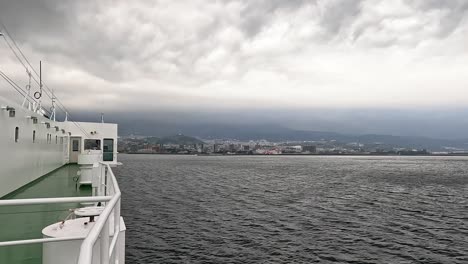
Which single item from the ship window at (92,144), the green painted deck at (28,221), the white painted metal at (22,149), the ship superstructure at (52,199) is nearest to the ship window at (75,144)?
the ship window at (92,144)

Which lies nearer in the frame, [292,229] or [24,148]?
[24,148]

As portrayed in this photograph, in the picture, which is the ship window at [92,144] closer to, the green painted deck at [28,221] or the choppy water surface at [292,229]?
the choppy water surface at [292,229]

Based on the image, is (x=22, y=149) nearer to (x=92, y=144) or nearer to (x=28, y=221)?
(x=28, y=221)

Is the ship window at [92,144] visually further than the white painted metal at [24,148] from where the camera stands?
Yes

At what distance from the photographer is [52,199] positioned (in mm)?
2582

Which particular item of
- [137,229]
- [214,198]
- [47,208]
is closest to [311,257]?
[137,229]

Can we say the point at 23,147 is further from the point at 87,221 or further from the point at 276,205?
the point at 276,205

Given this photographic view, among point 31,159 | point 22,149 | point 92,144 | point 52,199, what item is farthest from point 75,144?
point 52,199

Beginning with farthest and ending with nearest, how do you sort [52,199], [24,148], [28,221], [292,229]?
[292,229] < [24,148] < [28,221] < [52,199]

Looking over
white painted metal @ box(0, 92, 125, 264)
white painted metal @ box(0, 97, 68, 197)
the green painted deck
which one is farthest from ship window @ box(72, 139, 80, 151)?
the green painted deck

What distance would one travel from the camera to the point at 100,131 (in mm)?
22328

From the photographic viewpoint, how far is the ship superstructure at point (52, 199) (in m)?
2.52

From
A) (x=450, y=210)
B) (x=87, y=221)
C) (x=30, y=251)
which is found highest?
(x=87, y=221)

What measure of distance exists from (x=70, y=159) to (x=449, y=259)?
852 inches
